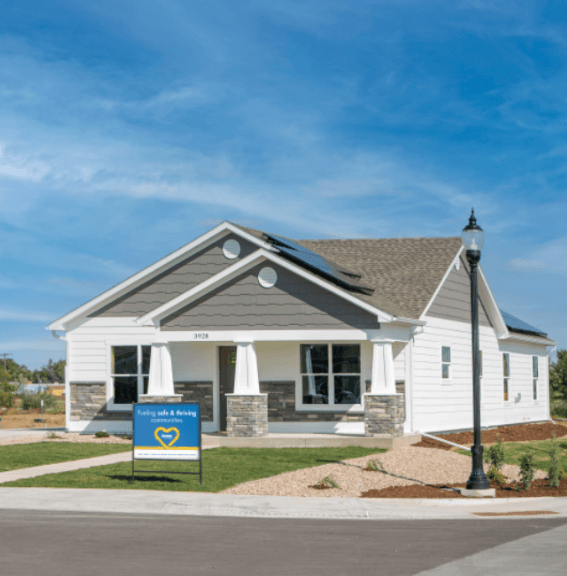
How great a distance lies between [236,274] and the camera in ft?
72.7

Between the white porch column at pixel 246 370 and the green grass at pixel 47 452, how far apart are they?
320 cm

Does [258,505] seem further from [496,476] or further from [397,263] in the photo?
[397,263]

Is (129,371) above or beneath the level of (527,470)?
above

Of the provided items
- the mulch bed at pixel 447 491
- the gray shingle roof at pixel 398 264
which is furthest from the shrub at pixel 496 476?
the gray shingle roof at pixel 398 264

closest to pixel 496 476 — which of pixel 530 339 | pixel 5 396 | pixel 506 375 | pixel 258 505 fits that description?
pixel 258 505

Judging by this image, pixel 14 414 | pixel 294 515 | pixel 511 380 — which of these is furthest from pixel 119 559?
pixel 14 414

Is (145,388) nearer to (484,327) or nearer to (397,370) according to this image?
(397,370)

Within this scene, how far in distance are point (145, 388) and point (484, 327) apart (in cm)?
1160

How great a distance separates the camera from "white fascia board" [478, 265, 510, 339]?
28078 mm

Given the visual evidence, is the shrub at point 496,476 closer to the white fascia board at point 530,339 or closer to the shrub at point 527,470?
the shrub at point 527,470

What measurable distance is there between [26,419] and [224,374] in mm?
19398

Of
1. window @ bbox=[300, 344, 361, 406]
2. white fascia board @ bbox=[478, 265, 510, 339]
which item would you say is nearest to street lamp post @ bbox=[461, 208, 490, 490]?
window @ bbox=[300, 344, 361, 406]

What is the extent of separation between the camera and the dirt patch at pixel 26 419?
35956 millimetres

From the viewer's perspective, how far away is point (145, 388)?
25.1 metres
